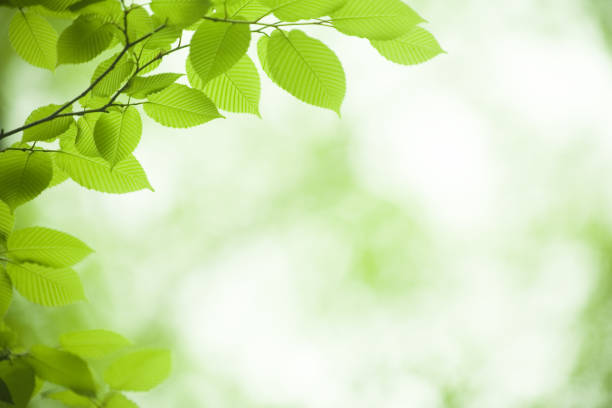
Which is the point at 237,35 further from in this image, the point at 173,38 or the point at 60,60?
the point at 60,60

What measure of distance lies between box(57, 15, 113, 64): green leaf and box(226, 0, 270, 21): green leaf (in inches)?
4.6

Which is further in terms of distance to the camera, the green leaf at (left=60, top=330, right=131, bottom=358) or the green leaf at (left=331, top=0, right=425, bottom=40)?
the green leaf at (left=60, top=330, right=131, bottom=358)

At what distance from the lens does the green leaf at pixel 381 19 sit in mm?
355

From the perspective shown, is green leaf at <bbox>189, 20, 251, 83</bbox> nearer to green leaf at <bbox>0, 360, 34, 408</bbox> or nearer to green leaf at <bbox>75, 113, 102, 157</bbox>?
green leaf at <bbox>75, 113, 102, 157</bbox>

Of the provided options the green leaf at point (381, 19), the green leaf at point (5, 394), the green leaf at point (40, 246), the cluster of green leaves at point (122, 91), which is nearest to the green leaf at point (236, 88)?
the cluster of green leaves at point (122, 91)

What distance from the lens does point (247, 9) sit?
38cm

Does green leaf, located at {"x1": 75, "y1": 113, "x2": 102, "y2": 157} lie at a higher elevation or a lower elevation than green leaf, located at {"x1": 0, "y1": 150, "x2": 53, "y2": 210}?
higher

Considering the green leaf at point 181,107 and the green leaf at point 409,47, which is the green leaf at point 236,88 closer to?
the green leaf at point 181,107

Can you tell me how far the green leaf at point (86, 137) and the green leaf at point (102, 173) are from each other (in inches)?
0.6

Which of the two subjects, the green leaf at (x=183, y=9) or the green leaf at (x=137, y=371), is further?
the green leaf at (x=137, y=371)

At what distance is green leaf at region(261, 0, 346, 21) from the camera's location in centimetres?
34

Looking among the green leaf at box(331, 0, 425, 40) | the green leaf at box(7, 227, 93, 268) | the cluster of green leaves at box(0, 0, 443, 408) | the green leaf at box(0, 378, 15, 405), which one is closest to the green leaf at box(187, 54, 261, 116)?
the cluster of green leaves at box(0, 0, 443, 408)

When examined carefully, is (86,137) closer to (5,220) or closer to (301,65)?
(5,220)

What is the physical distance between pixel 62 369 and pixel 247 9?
41 cm
